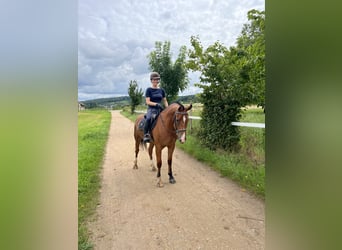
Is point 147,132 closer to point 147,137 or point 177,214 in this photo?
point 147,137

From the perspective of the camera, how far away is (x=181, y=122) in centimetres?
363

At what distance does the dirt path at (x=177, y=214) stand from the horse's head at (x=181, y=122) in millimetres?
955

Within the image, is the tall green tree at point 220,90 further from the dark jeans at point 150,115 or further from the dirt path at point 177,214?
the dark jeans at point 150,115

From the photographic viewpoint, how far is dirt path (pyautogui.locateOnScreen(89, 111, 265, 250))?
228 cm

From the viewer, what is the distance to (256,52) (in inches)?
107

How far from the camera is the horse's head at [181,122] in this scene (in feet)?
11.8

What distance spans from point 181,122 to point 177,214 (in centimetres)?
147

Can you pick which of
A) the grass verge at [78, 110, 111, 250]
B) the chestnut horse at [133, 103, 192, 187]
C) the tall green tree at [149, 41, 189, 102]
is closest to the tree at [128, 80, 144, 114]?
the tall green tree at [149, 41, 189, 102]

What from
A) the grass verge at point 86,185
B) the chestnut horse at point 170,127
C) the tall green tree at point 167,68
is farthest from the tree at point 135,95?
the chestnut horse at point 170,127
